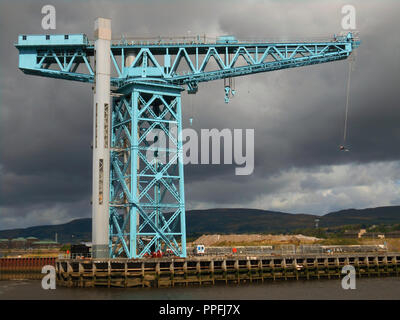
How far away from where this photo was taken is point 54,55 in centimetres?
5269

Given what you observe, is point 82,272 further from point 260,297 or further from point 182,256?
point 260,297

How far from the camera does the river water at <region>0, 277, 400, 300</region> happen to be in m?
41.7

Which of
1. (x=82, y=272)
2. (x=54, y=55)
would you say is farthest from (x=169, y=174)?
(x=54, y=55)

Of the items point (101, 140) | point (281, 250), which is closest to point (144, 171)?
point (101, 140)

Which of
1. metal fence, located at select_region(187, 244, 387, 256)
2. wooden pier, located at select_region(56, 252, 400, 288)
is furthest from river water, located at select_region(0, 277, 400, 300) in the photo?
metal fence, located at select_region(187, 244, 387, 256)

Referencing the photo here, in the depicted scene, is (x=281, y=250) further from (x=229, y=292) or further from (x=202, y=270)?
(x=229, y=292)

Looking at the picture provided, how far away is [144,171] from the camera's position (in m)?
52.2

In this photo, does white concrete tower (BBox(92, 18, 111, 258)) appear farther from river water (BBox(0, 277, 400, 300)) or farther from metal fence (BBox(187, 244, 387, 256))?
metal fence (BBox(187, 244, 387, 256))

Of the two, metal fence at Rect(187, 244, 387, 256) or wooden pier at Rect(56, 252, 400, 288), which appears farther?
metal fence at Rect(187, 244, 387, 256)

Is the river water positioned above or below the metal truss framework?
below

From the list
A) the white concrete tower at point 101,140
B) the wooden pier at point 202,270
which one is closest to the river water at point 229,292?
the wooden pier at point 202,270

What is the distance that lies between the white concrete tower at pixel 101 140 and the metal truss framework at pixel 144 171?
1.75 metres

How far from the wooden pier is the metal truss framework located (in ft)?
7.64

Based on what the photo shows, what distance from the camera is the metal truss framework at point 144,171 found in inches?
2009
